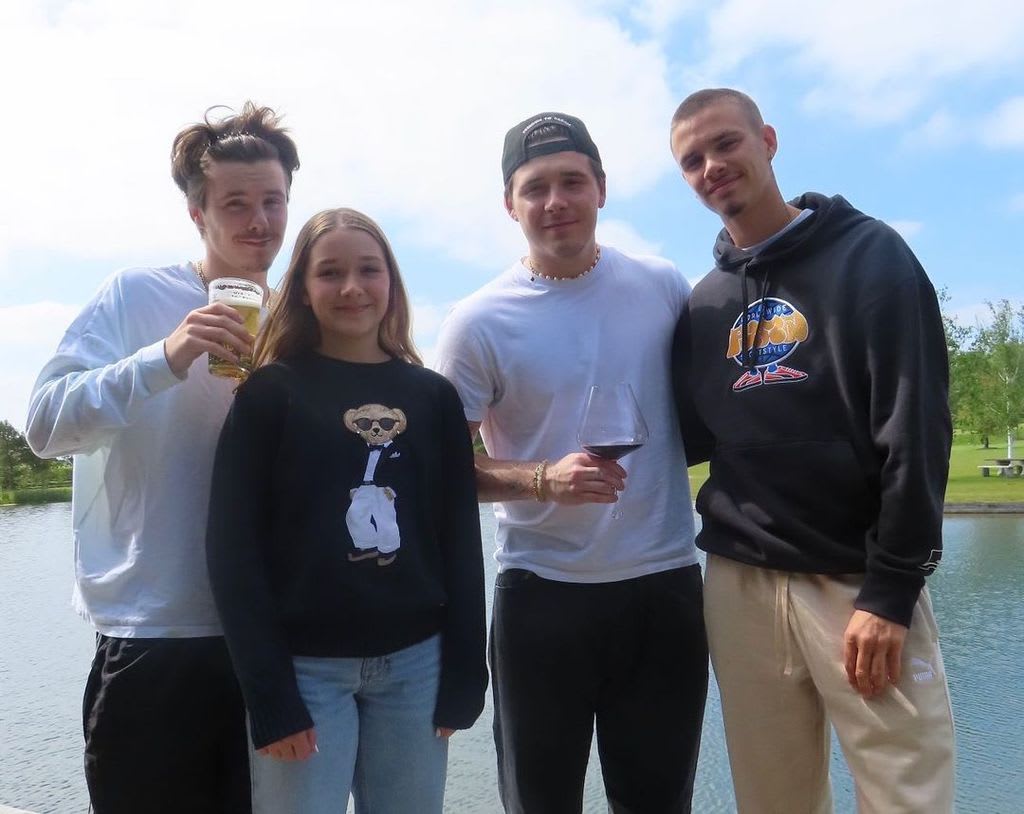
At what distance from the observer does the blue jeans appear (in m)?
2.08

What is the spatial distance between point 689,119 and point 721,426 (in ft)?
3.37

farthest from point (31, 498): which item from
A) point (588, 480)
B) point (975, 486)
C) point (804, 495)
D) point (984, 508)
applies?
point (804, 495)

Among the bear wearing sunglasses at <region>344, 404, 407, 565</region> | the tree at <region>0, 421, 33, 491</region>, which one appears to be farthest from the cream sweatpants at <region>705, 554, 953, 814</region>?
the tree at <region>0, 421, 33, 491</region>

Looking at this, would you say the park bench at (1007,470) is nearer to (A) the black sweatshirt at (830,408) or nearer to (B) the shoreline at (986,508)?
(B) the shoreline at (986,508)

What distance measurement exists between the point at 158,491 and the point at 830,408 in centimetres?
193

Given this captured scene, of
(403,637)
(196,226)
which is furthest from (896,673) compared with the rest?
(196,226)

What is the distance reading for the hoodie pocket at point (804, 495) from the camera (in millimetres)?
2307

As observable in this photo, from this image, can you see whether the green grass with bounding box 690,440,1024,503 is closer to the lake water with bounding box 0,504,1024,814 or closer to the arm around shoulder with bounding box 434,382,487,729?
the lake water with bounding box 0,504,1024,814

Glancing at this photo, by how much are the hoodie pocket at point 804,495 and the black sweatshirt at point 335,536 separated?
32.8 inches

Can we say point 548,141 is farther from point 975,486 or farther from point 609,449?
point 975,486

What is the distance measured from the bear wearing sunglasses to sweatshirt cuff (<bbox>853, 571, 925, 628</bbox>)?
50.8 inches

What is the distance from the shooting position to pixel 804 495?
2357mm

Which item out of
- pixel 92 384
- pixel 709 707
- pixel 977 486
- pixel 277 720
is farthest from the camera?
pixel 977 486

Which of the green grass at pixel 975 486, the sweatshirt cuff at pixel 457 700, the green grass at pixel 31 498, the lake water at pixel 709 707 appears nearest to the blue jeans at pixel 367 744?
the sweatshirt cuff at pixel 457 700
